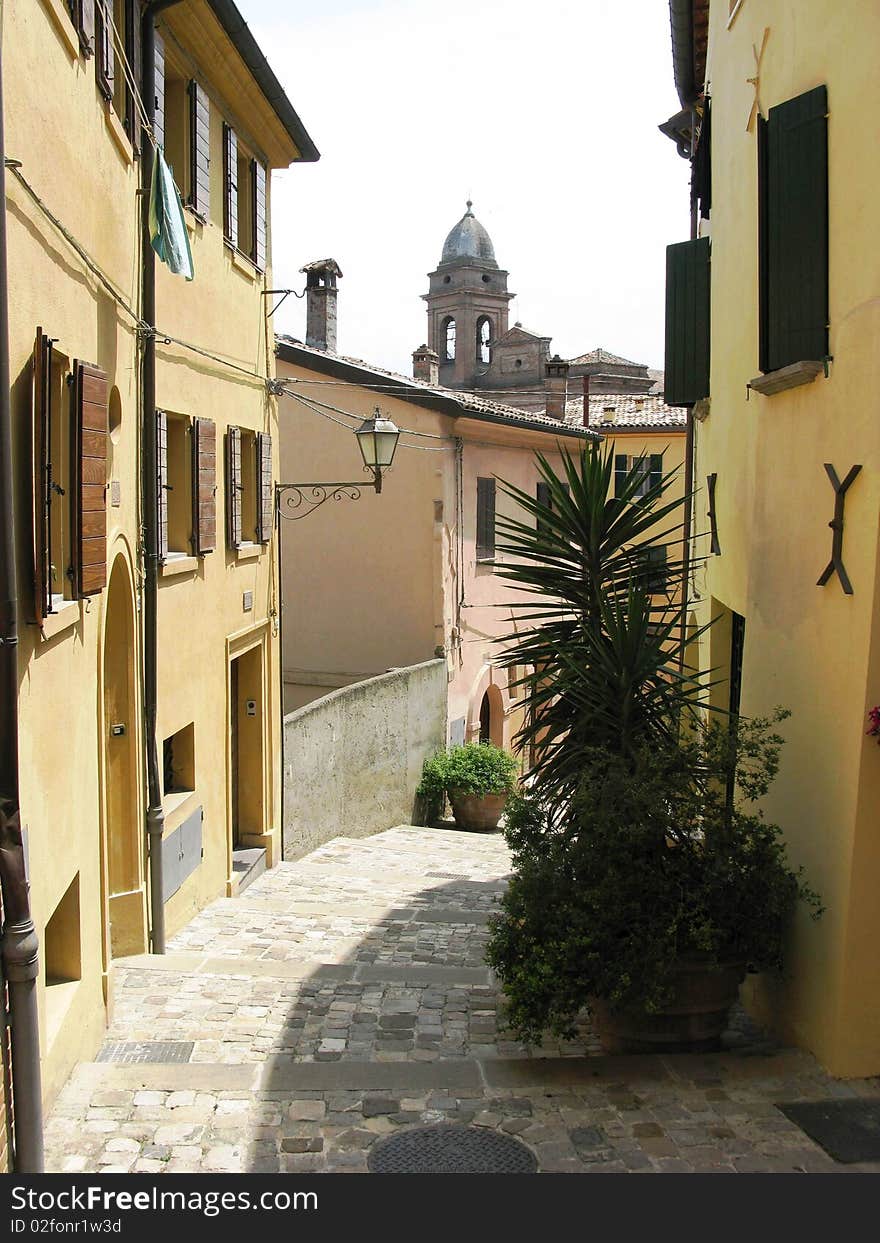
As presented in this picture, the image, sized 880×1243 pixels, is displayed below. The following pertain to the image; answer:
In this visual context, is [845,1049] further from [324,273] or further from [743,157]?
[324,273]

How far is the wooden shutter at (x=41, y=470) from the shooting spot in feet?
17.5

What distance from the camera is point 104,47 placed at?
7219 millimetres

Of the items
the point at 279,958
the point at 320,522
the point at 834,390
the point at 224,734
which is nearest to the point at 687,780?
the point at 834,390

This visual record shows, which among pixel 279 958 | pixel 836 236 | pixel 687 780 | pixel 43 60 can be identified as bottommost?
pixel 279 958

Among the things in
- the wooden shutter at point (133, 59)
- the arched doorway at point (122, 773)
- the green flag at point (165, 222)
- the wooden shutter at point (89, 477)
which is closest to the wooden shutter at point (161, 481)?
the arched doorway at point (122, 773)

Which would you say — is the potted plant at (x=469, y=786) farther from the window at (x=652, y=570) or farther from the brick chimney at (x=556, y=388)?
the brick chimney at (x=556, y=388)

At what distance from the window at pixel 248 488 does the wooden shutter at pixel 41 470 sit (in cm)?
603

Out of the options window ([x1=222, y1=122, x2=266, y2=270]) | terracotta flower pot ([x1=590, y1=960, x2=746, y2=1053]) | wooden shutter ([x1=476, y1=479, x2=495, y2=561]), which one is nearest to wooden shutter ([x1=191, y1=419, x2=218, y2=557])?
window ([x1=222, y1=122, x2=266, y2=270])

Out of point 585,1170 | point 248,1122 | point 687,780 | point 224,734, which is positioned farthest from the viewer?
point 224,734

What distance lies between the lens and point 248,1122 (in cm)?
548

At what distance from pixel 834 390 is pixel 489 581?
1563 cm

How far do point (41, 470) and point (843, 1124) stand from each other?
449cm

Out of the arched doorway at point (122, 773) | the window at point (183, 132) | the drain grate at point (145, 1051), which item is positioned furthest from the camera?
the window at point (183, 132)

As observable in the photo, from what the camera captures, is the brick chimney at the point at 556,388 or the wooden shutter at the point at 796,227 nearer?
the wooden shutter at the point at 796,227
